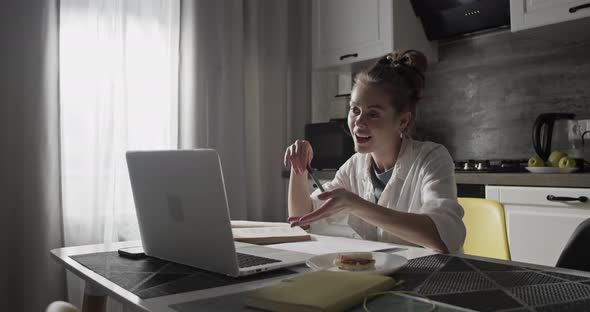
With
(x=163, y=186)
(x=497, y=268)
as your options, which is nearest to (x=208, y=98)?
(x=163, y=186)

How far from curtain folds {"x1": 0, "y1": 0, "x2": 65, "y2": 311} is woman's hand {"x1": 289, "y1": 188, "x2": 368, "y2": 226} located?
185cm

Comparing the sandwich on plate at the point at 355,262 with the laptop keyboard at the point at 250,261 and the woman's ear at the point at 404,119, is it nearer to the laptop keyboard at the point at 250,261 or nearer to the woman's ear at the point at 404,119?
the laptop keyboard at the point at 250,261

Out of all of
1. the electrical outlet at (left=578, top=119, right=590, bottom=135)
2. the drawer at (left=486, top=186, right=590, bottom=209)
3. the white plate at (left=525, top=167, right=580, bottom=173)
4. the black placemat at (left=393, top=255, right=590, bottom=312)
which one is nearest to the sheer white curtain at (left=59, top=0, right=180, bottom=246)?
the drawer at (left=486, top=186, right=590, bottom=209)

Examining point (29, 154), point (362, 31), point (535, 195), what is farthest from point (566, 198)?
point (29, 154)

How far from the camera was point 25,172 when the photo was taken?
243cm

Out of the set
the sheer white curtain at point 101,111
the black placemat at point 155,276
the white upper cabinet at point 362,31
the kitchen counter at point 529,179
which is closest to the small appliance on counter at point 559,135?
the kitchen counter at point 529,179

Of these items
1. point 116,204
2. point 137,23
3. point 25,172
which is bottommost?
point 116,204

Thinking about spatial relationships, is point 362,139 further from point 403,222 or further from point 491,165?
point 491,165

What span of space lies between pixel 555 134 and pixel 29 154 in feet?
8.19

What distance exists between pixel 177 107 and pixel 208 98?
0.20m

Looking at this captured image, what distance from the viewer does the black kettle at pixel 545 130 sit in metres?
2.33

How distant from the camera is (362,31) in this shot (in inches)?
121

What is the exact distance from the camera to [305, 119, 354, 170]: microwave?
117 inches

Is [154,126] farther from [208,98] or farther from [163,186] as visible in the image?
[163,186]
